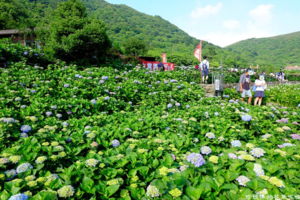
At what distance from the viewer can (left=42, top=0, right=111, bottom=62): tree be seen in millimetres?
8383

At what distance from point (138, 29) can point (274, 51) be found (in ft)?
308

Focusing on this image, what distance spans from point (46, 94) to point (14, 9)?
62.0 metres

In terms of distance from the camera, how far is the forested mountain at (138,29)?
53.6m

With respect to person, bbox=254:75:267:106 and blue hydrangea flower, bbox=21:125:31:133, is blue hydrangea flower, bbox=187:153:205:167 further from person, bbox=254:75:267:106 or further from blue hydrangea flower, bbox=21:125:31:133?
person, bbox=254:75:267:106

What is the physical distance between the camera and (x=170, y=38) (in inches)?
4001

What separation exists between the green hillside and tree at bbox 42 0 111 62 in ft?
341

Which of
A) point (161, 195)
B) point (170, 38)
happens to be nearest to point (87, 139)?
point (161, 195)

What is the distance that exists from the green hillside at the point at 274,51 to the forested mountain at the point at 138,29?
25.6m

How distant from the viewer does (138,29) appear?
309 feet

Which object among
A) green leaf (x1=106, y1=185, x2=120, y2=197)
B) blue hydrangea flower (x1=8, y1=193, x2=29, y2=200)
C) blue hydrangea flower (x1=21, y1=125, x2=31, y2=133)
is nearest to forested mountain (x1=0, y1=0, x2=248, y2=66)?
blue hydrangea flower (x1=21, y1=125, x2=31, y2=133)

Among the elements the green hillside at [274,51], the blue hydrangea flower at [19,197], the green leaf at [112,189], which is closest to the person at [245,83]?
the green leaf at [112,189]

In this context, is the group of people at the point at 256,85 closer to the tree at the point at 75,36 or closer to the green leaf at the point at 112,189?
the tree at the point at 75,36

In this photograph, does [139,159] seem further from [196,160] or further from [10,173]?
[10,173]

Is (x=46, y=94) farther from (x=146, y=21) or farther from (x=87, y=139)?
(x=146, y=21)
